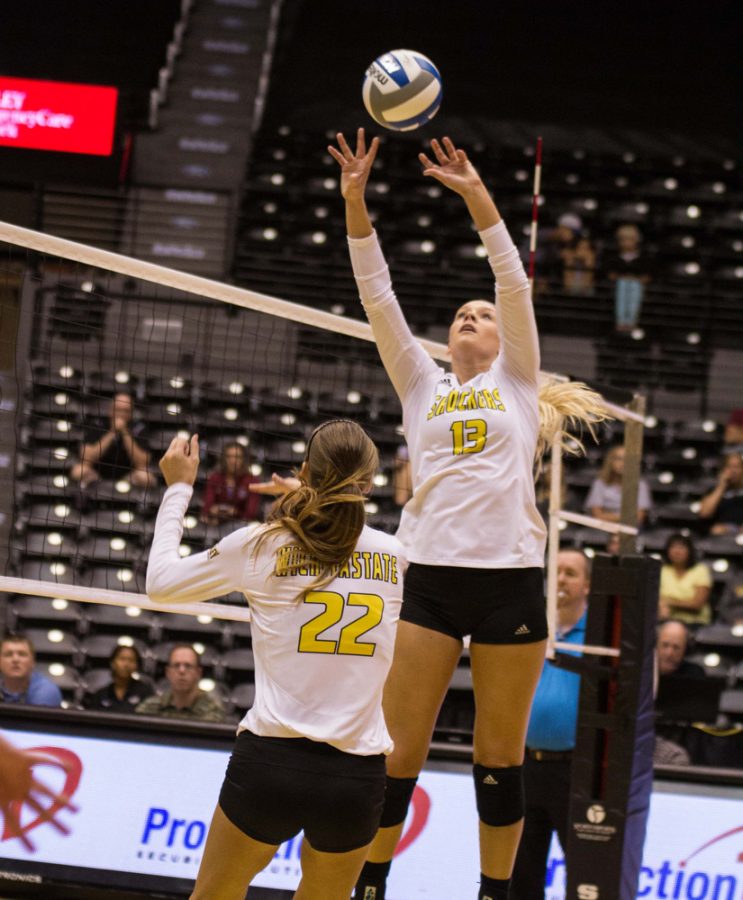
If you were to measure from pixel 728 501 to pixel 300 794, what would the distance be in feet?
30.2

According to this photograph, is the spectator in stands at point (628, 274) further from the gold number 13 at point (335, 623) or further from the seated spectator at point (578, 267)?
the gold number 13 at point (335, 623)

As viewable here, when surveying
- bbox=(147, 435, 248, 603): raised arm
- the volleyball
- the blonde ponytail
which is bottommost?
bbox=(147, 435, 248, 603): raised arm

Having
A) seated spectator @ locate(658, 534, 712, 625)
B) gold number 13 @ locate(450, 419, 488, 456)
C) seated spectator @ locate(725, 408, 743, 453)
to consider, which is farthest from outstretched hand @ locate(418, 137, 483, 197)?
seated spectator @ locate(725, 408, 743, 453)

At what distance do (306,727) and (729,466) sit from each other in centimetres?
896

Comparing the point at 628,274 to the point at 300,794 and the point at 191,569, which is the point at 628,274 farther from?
the point at 300,794

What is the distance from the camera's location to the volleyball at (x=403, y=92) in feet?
15.1

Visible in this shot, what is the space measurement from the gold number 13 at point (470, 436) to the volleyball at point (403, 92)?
3.71ft

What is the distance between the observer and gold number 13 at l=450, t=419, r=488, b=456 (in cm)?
431

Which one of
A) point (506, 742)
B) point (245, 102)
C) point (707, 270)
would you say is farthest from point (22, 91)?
point (506, 742)

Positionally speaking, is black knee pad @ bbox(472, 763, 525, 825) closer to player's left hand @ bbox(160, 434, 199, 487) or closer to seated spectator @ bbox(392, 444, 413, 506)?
player's left hand @ bbox(160, 434, 199, 487)

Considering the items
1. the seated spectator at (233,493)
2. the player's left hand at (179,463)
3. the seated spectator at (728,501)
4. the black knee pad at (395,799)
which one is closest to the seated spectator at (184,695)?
the seated spectator at (233,493)

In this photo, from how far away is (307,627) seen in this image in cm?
334

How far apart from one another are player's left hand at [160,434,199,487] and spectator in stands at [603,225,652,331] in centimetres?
1058

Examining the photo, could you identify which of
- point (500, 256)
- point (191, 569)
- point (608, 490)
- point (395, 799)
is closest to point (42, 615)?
point (608, 490)
